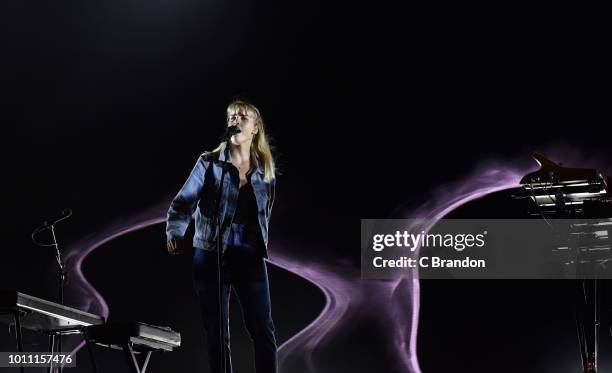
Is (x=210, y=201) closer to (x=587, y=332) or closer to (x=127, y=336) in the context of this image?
(x=127, y=336)

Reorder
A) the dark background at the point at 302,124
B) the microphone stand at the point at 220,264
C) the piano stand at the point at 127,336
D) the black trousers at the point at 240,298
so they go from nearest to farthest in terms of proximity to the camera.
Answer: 1. the microphone stand at the point at 220,264
2. the piano stand at the point at 127,336
3. the black trousers at the point at 240,298
4. the dark background at the point at 302,124

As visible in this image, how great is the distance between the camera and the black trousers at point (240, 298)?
130 inches

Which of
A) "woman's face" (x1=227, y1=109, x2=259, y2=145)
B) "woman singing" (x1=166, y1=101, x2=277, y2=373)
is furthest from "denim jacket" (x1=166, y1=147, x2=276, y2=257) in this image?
"woman's face" (x1=227, y1=109, x2=259, y2=145)

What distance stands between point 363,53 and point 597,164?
1.55 meters

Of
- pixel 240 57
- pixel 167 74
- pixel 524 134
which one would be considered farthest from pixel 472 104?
pixel 167 74

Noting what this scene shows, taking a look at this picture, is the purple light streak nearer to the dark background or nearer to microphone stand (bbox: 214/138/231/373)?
the dark background

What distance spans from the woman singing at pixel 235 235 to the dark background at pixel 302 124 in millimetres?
901

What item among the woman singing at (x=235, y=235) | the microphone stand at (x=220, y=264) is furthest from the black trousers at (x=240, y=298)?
the microphone stand at (x=220, y=264)

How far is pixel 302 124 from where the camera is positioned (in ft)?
15.8

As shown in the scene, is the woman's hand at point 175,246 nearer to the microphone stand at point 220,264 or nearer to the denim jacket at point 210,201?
the denim jacket at point 210,201

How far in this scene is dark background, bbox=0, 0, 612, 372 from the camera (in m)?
4.37

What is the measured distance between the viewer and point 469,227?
4.45 meters

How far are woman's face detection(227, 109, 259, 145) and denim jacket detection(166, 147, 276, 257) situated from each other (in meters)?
0.13

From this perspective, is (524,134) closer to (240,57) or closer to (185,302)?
(240,57)
